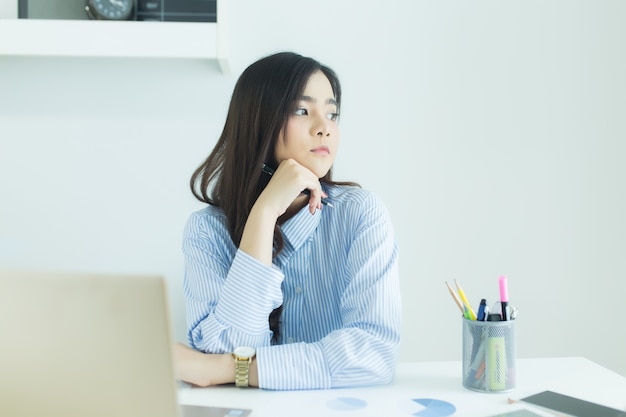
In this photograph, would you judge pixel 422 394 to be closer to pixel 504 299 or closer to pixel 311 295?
pixel 504 299

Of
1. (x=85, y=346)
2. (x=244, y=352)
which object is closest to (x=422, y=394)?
(x=244, y=352)

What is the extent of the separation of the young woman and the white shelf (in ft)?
0.80

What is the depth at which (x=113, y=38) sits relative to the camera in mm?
1650

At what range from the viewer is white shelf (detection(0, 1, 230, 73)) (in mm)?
1642

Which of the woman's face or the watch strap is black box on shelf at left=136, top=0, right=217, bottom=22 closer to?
the woman's face

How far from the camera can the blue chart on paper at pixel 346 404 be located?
3.10 ft

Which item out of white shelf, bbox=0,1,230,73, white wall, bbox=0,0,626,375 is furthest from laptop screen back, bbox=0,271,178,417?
white wall, bbox=0,0,626,375

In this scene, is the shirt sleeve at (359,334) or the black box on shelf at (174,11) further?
the black box on shelf at (174,11)

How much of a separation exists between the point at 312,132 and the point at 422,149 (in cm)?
71

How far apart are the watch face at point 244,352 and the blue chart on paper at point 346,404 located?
166mm

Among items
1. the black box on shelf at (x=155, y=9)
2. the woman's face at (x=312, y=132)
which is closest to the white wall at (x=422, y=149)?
the black box on shelf at (x=155, y=9)

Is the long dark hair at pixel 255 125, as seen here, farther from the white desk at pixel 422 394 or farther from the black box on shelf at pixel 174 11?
the white desk at pixel 422 394

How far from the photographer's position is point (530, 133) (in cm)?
206

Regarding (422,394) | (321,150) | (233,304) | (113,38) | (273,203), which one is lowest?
(422,394)
